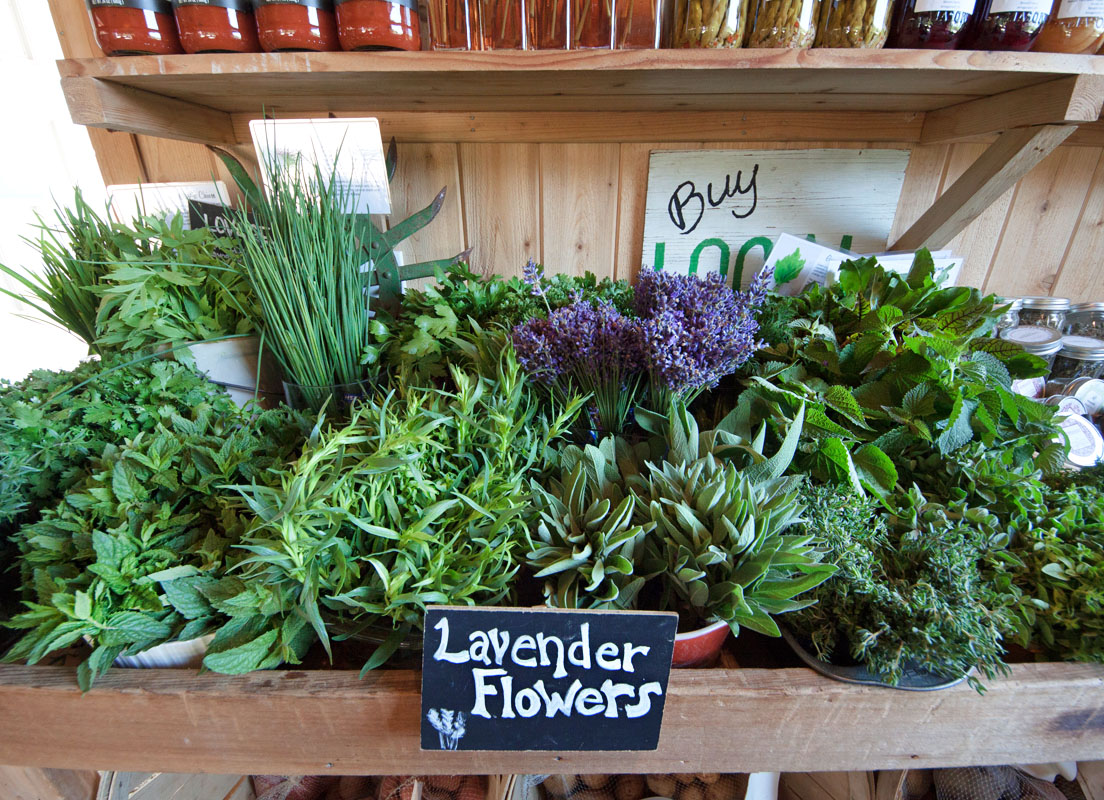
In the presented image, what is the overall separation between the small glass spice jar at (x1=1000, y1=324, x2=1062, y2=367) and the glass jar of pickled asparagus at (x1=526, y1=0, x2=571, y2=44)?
80cm

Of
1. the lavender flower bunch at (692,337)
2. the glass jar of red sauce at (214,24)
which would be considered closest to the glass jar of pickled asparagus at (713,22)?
the lavender flower bunch at (692,337)

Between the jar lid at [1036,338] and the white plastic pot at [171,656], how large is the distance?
111 cm

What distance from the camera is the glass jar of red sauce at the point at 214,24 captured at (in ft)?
2.18

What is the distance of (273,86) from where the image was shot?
776 mm

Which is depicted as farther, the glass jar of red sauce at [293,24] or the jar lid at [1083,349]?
the jar lid at [1083,349]

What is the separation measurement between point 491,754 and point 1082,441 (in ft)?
2.87

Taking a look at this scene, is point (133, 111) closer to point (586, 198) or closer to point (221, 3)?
point (221, 3)

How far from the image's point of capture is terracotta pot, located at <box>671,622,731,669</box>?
0.49m

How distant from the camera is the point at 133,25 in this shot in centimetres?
67

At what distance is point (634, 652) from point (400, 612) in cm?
21

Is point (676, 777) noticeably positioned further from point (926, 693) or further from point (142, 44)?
point (142, 44)

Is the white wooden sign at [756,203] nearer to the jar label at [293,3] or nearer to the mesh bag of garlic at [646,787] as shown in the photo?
the jar label at [293,3]

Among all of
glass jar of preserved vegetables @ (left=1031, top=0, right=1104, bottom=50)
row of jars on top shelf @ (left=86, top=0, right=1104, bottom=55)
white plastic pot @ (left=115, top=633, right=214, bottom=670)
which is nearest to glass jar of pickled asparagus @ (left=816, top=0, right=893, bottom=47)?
row of jars on top shelf @ (left=86, top=0, right=1104, bottom=55)

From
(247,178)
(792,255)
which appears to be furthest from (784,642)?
(247,178)
